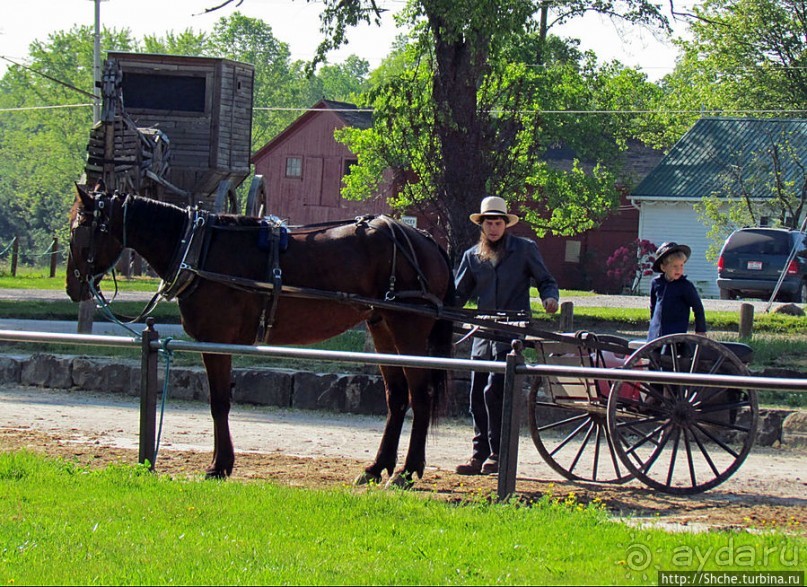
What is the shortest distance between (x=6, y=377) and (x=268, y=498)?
7.69 meters

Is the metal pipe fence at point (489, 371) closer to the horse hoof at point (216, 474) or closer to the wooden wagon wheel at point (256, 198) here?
the horse hoof at point (216, 474)

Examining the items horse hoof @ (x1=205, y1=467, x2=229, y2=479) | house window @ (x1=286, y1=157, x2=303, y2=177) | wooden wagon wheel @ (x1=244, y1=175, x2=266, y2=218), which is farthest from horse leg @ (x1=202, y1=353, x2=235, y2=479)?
house window @ (x1=286, y1=157, x2=303, y2=177)

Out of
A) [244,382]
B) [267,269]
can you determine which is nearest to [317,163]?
[244,382]

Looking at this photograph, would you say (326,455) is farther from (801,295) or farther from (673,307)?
(801,295)

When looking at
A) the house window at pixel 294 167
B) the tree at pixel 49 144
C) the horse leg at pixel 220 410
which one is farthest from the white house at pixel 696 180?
the tree at pixel 49 144

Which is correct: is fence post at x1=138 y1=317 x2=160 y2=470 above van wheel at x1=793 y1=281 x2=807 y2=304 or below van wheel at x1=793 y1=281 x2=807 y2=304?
below

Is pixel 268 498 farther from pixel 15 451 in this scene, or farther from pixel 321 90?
pixel 321 90

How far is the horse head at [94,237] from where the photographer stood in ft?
27.7

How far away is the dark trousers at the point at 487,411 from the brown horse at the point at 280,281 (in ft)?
1.16

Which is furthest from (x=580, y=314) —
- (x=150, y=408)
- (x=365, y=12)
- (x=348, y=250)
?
(x=150, y=408)

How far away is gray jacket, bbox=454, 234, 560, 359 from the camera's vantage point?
918cm

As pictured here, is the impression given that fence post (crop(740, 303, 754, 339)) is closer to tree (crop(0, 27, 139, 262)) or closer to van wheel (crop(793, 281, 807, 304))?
van wheel (crop(793, 281, 807, 304))

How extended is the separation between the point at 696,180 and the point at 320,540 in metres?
40.7

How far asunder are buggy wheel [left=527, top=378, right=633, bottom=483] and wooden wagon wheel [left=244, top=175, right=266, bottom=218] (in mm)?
13002
